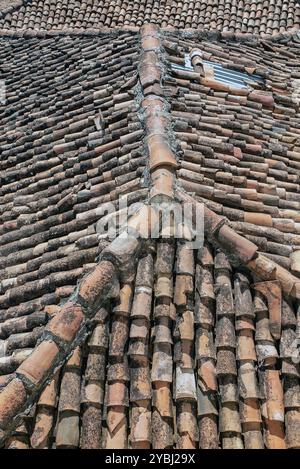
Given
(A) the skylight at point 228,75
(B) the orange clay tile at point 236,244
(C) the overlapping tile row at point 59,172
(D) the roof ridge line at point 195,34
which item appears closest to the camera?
(B) the orange clay tile at point 236,244

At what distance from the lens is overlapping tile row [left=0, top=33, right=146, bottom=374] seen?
4074mm

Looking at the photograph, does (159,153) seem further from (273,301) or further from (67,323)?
(67,323)

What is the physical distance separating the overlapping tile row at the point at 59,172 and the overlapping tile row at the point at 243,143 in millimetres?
610

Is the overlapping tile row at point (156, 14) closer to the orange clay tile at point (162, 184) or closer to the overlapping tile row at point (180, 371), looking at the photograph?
the orange clay tile at point (162, 184)

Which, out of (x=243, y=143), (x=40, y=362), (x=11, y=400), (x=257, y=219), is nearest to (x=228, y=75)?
(x=243, y=143)

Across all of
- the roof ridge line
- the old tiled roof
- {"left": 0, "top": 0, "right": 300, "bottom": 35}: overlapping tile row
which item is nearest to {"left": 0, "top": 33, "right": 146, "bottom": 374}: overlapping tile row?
the old tiled roof

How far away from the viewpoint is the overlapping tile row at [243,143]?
445 cm

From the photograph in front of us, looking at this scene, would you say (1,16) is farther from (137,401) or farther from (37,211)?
(137,401)

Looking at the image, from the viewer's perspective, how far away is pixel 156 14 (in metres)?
14.0

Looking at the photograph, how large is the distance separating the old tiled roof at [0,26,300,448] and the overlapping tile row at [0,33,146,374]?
20 mm

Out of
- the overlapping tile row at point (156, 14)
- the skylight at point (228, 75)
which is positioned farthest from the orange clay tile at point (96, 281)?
the overlapping tile row at point (156, 14)

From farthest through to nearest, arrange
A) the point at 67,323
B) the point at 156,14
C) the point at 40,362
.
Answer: the point at 156,14 → the point at 67,323 → the point at 40,362

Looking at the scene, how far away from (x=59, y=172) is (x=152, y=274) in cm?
224
